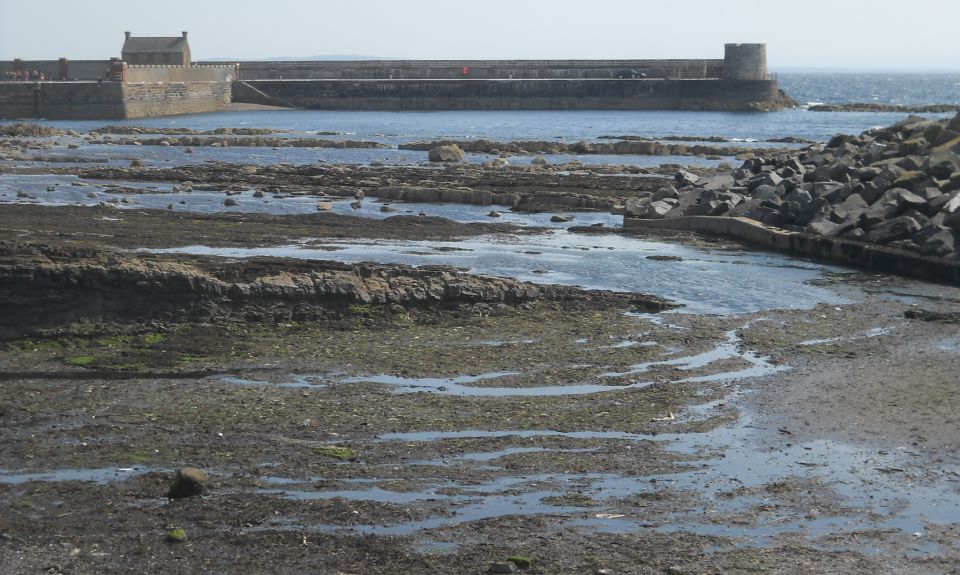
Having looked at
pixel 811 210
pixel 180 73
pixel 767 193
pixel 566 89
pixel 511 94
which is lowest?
pixel 811 210

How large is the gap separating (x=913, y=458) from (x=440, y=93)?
90.8 m

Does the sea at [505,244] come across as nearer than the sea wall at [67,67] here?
Yes

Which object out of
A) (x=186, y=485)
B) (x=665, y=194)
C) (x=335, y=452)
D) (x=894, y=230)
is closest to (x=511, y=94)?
(x=665, y=194)

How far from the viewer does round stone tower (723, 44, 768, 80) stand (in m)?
97.9

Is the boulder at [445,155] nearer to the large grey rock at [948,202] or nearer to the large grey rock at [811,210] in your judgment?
the large grey rock at [811,210]

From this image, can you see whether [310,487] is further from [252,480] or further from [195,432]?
[195,432]

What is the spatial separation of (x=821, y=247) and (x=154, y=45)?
8199 centimetres

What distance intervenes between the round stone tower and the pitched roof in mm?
42149

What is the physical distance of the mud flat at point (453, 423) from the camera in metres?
7.95

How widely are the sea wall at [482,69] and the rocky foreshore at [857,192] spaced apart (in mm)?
70657

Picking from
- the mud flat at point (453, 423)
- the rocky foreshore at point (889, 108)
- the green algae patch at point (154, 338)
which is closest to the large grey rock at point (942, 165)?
the mud flat at point (453, 423)

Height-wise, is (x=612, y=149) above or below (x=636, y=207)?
above

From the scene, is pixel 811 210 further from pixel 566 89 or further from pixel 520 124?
pixel 566 89

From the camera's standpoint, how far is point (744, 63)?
98688mm
